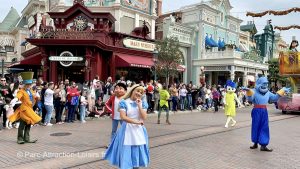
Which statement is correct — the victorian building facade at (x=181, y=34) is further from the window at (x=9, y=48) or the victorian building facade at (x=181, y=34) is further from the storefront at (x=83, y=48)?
the window at (x=9, y=48)

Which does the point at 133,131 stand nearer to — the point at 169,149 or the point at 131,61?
the point at 169,149

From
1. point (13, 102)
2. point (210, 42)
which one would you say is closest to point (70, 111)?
point (13, 102)

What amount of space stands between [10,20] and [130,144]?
146ft

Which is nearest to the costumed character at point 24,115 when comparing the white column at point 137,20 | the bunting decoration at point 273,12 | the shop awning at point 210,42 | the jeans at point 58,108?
the jeans at point 58,108

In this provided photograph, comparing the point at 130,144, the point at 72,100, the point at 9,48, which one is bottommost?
the point at 130,144

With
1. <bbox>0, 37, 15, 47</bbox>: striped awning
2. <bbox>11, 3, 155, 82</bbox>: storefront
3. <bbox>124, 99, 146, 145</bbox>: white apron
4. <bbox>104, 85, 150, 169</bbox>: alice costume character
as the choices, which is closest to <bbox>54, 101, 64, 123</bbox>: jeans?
<bbox>11, 3, 155, 82</bbox>: storefront

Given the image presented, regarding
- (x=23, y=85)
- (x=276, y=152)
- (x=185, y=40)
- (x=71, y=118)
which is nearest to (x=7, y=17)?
(x=185, y=40)

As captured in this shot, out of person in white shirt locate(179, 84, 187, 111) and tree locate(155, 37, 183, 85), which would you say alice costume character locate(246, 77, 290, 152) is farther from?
tree locate(155, 37, 183, 85)

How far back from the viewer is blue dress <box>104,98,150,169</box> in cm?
485

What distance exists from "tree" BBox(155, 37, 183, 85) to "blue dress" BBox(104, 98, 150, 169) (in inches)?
573

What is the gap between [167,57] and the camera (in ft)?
63.6

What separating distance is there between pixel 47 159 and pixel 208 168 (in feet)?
10.8

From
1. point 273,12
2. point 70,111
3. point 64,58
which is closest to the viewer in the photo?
point 70,111

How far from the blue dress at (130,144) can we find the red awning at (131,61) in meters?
16.5
